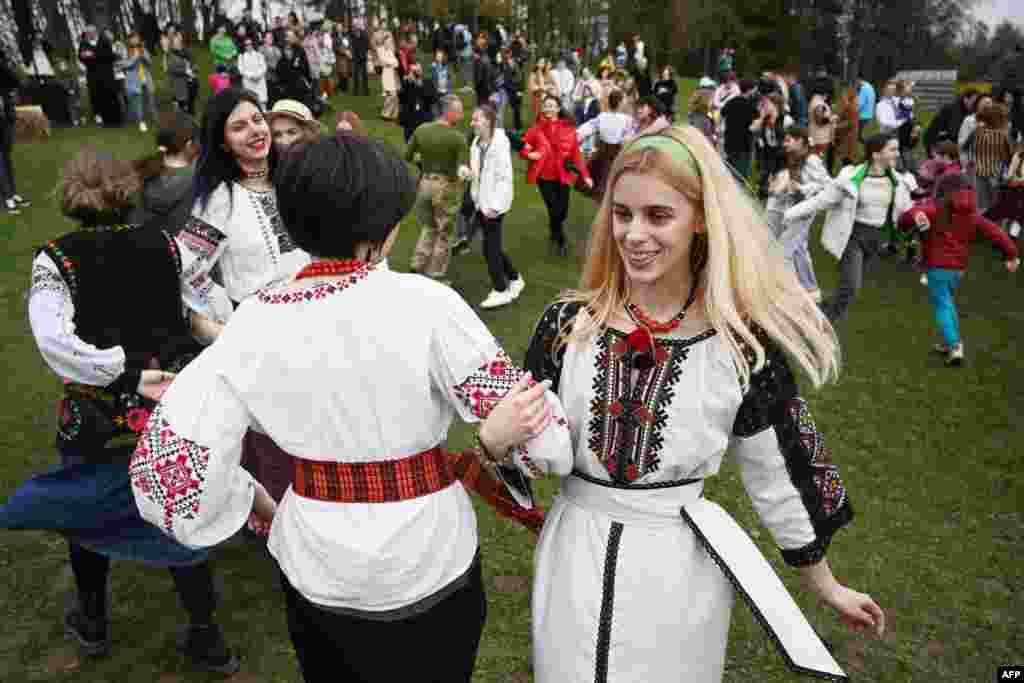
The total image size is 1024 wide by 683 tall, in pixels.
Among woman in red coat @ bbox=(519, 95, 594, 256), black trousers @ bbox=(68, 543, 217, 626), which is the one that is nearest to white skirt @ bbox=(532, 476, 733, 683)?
black trousers @ bbox=(68, 543, 217, 626)

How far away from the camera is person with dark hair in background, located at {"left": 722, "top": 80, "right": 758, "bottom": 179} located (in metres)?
12.3

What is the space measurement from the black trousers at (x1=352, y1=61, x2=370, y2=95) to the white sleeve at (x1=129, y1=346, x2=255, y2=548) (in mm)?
20403

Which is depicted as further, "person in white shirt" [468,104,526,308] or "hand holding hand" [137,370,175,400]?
"person in white shirt" [468,104,526,308]

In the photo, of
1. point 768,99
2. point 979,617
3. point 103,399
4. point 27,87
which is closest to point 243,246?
point 103,399

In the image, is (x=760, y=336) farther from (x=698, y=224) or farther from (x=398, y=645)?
(x=398, y=645)

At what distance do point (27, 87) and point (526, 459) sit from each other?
18.2m

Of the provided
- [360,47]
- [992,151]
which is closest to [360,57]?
[360,47]

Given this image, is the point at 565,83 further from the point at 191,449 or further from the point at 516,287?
the point at 191,449

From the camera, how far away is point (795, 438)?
1.83m

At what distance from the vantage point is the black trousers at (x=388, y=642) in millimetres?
1760

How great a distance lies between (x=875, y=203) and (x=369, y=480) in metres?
6.15

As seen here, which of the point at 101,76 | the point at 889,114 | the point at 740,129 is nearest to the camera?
the point at 740,129

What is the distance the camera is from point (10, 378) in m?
5.84

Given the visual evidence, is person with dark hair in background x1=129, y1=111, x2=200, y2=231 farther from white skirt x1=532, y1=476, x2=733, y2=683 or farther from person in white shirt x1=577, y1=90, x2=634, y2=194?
person in white shirt x1=577, y1=90, x2=634, y2=194
